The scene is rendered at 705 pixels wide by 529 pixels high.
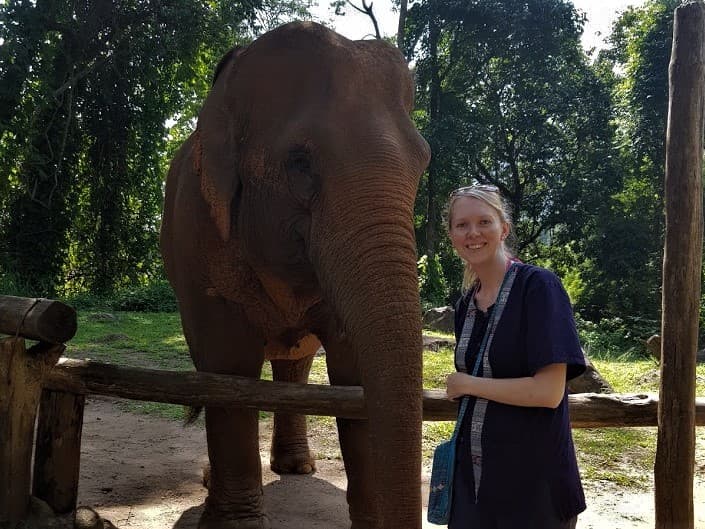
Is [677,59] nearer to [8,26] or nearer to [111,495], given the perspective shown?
[111,495]

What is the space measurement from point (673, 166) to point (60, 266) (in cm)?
1602

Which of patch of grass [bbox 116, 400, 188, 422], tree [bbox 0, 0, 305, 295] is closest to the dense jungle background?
tree [bbox 0, 0, 305, 295]

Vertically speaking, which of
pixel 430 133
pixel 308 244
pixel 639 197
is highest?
pixel 430 133

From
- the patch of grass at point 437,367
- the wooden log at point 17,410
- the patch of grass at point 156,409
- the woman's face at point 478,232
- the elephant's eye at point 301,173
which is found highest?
the elephant's eye at point 301,173

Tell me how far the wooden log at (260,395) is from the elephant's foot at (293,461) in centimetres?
149

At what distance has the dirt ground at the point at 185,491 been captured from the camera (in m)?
4.06

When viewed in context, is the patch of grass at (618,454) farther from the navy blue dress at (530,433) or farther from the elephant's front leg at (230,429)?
the navy blue dress at (530,433)

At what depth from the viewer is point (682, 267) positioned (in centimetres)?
315

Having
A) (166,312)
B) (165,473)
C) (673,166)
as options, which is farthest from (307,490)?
(166,312)

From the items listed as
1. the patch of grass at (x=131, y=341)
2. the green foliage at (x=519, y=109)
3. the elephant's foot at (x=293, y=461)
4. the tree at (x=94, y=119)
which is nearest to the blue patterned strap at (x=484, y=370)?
the elephant's foot at (x=293, y=461)

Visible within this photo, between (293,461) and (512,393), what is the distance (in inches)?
133

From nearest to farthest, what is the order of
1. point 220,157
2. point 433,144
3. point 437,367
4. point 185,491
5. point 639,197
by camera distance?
point 220,157, point 185,491, point 437,367, point 639,197, point 433,144

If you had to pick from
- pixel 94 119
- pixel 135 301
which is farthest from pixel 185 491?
pixel 94 119

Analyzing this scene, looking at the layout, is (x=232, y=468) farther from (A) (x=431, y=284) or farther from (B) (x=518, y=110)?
(B) (x=518, y=110)
